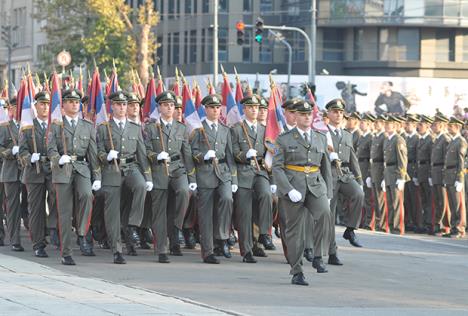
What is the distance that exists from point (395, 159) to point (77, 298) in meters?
12.5

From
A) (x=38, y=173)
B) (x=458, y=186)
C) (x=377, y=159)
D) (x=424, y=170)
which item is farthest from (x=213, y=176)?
(x=424, y=170)

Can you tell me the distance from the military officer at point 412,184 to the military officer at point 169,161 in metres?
8.24

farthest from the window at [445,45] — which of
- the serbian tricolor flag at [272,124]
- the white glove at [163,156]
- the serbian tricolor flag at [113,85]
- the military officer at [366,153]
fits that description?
the white glove at [163,156]

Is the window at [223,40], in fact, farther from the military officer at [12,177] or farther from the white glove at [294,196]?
the white glove at [294,196]

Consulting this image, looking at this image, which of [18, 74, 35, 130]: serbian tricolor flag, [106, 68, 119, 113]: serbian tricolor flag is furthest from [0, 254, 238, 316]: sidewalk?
[106, 68, 119, 113]: serbian tricolor flag

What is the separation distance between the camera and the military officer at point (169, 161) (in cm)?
1698

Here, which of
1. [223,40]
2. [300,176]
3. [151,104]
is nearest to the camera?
[300,176]

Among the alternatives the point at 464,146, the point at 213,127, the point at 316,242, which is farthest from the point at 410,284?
the point at 464,146

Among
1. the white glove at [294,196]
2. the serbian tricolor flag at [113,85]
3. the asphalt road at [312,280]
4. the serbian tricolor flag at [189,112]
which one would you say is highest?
the serbian tricolor flag at [113,85]

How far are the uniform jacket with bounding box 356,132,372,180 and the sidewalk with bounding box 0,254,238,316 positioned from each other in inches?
450

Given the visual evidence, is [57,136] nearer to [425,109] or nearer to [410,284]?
[410,284]

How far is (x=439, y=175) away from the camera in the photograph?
23.7m

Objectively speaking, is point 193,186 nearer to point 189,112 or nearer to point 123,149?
point 123,149

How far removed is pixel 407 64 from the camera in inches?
2778
